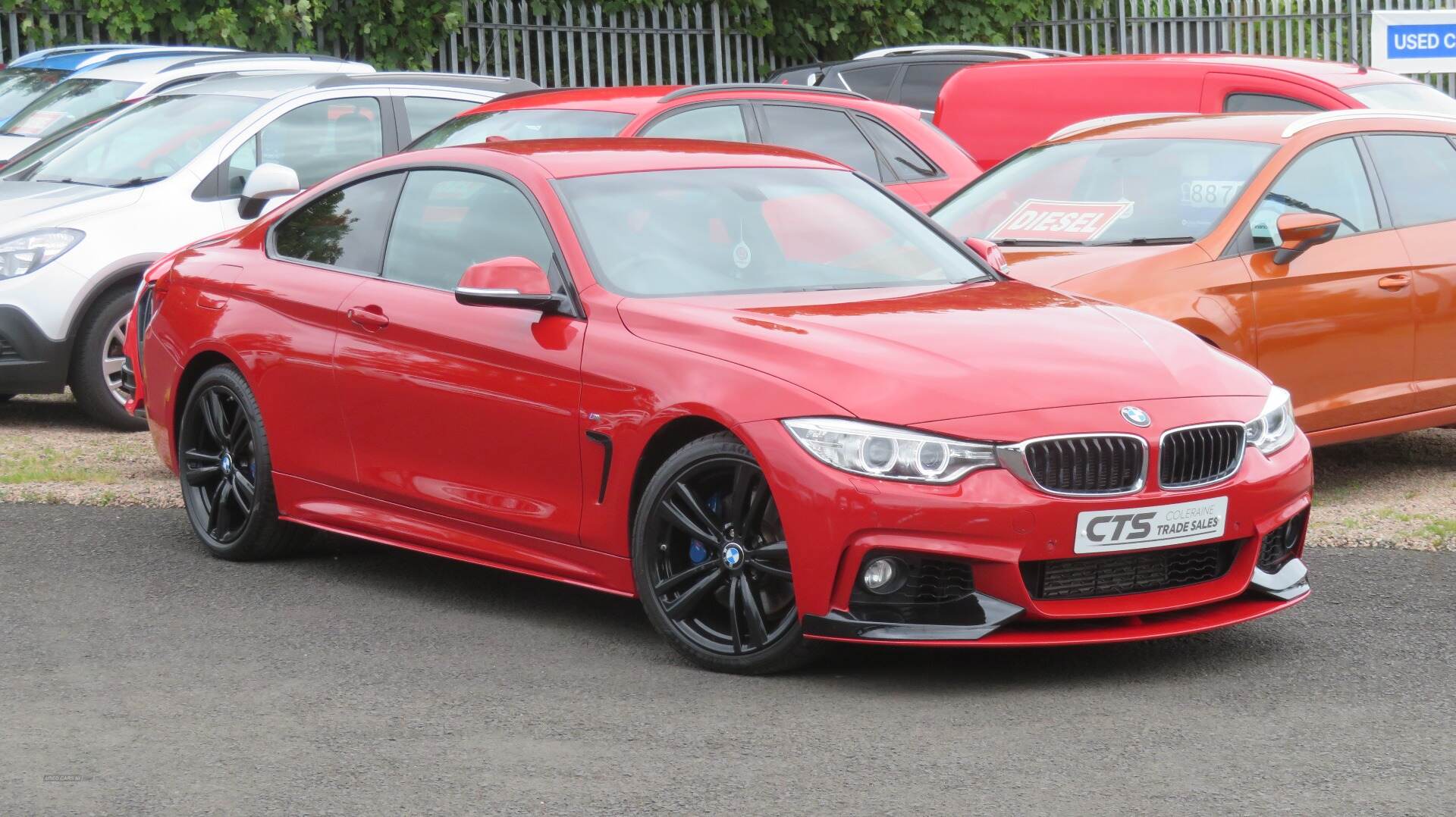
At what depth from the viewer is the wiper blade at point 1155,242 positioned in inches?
313

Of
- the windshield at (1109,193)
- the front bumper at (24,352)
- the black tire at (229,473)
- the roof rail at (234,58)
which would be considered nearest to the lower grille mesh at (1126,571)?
the windshield at (1109,193)

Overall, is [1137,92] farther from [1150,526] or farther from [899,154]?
[1150,526]

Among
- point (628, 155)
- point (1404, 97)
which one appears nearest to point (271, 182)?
point (628, 155)

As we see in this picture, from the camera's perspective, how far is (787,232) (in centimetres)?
635

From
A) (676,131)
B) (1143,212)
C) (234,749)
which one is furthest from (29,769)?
(676,131)

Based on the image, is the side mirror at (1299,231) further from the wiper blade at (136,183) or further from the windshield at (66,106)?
the windshield at (66,106)

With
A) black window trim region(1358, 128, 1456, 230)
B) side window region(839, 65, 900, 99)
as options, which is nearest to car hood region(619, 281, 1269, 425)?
black window trim region(1358, 128, 1456, 230)

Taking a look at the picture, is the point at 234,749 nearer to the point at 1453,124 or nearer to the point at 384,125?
the point at 1453,124

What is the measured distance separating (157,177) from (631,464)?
5906 millimetres

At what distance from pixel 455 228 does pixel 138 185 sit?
15.3 ft

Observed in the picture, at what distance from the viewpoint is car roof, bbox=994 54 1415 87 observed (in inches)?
489

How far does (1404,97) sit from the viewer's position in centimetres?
1288

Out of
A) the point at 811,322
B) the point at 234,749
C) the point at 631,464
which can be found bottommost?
the point at 234,749

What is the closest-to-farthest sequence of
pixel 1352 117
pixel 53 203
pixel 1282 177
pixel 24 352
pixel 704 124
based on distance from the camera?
pixel 1282 177, pixel 1352 117, pixel 24 352, pixel 53 203, pixel 704 124
